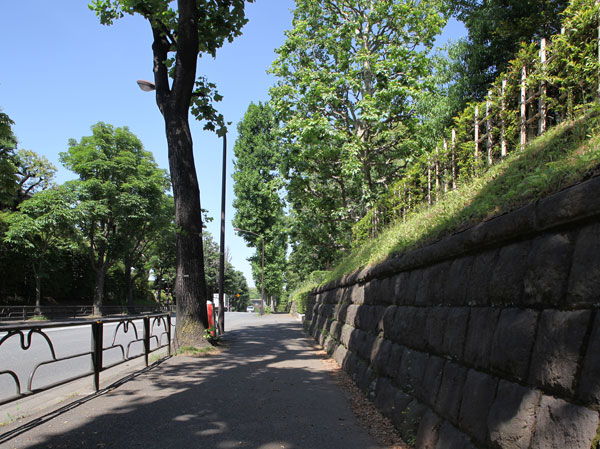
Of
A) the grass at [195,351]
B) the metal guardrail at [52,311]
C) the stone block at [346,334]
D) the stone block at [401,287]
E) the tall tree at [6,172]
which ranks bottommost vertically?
the metal guardrail at [52,311]

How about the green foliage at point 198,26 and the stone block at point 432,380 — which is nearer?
the stone block at point 432,380

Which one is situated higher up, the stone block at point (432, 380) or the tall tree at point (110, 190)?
the tall tree at point (110, 190)

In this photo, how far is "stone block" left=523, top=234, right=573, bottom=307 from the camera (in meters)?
2.37

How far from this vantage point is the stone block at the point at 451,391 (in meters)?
3.20

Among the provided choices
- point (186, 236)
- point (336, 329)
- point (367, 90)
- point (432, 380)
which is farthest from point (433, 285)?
point (367, 90)

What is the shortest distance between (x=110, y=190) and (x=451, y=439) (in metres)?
35.4

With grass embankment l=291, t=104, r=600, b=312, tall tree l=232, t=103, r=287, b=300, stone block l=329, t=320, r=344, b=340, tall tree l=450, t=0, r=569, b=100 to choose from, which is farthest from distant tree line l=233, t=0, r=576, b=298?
tall tree l=232, t=103, r=287, b=300

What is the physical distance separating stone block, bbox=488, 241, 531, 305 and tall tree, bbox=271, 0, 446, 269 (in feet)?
36.8

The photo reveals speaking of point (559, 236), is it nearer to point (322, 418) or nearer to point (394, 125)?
point (322, 418)

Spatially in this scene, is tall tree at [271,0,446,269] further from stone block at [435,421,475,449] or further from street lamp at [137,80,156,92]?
stone block at [435,421,475,449]

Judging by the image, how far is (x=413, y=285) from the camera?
15.6ft

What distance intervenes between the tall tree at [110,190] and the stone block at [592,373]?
34.9 meters

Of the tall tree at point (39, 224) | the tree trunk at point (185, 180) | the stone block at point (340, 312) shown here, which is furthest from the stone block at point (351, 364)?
the tall tree at point (39, 224)

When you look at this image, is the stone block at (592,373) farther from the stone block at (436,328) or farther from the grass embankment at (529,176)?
the stone block at (436,328)
